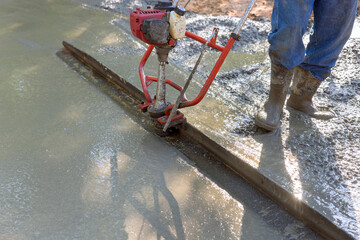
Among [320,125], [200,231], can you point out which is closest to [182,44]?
[320,125]

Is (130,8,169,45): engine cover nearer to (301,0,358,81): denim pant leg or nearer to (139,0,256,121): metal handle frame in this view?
(139,0,256,121): metal handle frame

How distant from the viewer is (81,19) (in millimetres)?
3859

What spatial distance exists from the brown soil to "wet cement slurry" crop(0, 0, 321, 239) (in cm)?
184

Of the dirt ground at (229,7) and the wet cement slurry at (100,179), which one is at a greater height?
the dirt ground at (229,7)

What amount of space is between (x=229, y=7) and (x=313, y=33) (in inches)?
88.2

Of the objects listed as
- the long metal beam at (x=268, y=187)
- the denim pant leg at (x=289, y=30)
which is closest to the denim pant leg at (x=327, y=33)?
the denim pant leg at (x=289, y=30)

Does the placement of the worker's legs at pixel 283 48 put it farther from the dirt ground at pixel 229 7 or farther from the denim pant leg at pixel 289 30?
the dirt ground at pixel 229 7

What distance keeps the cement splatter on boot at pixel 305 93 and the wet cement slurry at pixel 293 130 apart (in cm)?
5

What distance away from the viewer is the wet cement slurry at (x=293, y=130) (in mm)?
1519

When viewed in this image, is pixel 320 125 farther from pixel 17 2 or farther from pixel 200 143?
pixel 17 2

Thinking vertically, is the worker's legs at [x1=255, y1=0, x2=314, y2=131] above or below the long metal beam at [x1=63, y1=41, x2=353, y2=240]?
above

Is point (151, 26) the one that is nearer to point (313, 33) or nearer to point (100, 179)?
point (100, 179)

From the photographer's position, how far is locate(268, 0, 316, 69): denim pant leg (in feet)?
5.49

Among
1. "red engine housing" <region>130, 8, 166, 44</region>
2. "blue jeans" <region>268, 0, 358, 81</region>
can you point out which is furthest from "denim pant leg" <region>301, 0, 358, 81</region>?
"red engine housing" <region>130, 8, 166, 44</region>
